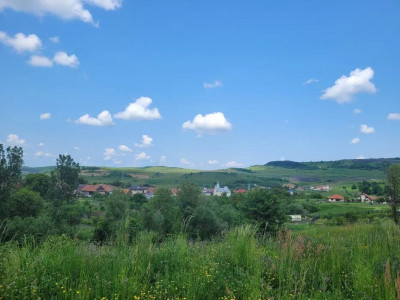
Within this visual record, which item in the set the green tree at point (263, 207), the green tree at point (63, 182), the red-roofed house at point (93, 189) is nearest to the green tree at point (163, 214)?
the green tree at point (263, 207)

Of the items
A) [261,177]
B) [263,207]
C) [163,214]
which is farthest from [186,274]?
[261,177]

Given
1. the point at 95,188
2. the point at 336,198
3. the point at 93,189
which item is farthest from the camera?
the point at 95,188

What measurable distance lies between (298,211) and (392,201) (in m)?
38.6

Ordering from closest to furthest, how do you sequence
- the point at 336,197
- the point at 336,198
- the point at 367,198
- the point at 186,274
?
the point at 186,274 → the point at 367,198 → the point at 336,198 → the point at 336,197

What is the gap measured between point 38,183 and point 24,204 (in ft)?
110

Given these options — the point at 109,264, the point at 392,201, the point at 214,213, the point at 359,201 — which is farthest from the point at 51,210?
the point at 359,201

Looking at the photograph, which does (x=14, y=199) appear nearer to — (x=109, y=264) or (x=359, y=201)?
(x=109, y=264)

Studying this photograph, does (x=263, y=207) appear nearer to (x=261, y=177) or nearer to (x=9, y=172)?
(x=9, y=172)

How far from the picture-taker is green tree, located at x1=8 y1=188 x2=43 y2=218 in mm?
53469

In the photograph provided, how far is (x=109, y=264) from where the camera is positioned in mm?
5504

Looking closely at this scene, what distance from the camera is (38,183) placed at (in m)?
84.8

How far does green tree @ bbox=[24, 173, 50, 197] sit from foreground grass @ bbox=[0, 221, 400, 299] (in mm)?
83677

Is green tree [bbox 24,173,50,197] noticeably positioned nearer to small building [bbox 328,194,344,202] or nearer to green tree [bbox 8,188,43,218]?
green tree [bbox 8,188,43,218]

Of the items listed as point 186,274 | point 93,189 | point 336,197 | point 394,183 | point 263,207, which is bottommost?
point 336,197
